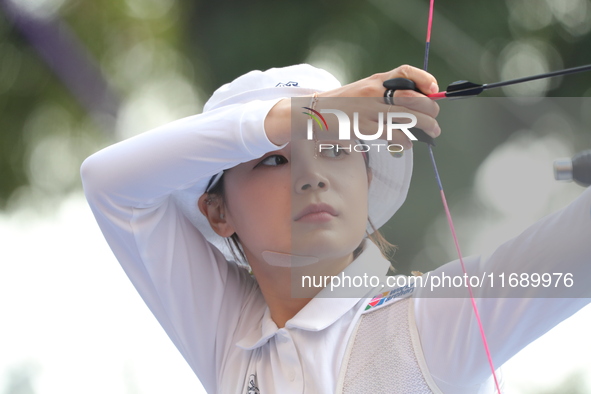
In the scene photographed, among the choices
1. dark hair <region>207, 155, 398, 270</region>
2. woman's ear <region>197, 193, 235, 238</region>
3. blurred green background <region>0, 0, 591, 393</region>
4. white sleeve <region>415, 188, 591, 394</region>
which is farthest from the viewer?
blurred green background <region>0, 0, 591, 393</region>

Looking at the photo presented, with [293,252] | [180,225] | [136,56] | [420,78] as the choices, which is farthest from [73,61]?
[420,78]

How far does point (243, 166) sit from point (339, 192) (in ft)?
0.40

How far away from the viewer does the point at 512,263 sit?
523mm

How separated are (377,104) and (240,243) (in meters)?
0.29

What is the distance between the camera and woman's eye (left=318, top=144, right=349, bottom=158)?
0.62 metres

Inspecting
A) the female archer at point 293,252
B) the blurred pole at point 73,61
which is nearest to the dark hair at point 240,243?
the female archer at point 293,252

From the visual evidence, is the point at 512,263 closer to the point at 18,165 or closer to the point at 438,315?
the point at 438,315

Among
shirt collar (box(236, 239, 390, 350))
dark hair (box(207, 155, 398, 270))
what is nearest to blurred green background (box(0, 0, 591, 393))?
dark hair (box(207, 155, 398, 270))

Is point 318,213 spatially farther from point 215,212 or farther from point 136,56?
point 136,56

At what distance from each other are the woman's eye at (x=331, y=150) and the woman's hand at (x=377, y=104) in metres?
0.03

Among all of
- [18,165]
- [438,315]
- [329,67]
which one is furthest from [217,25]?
[438,315]

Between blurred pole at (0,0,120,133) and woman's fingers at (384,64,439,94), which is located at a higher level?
blurred pole at (0,0,120,133)

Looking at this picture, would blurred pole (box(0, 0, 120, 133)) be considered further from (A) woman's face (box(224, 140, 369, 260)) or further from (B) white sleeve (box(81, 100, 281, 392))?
(A) woman's face (box(224, 140, 369, 260))

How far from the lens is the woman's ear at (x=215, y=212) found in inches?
29.8
